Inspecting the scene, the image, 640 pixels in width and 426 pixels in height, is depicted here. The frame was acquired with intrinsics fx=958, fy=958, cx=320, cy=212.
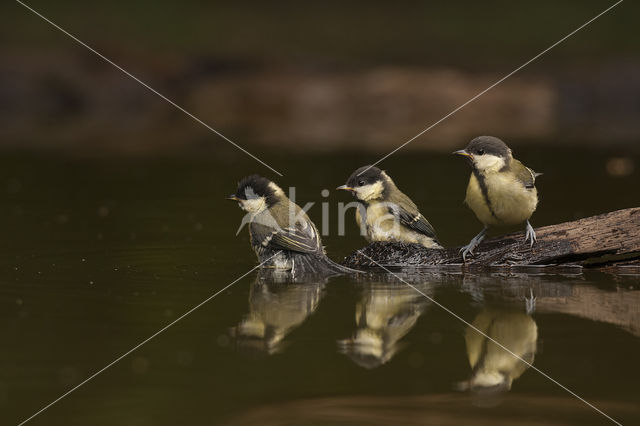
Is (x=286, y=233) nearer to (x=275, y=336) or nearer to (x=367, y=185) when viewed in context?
(x=367, y=185)

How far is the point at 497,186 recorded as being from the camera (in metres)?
6.92

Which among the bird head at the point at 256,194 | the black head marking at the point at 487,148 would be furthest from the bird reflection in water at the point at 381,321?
the bird head at the point at 256,194

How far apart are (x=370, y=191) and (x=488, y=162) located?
42.7 inches

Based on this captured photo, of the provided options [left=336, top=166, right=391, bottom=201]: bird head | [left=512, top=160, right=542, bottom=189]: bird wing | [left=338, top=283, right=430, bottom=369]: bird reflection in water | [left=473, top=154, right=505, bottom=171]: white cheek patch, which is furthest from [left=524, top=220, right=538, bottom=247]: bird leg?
[left=336, top=166, right=391, bottom=201]: bird head

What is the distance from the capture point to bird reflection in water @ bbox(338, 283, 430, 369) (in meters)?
4.98

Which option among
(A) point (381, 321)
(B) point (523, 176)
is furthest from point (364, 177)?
(A) point (381, 321)

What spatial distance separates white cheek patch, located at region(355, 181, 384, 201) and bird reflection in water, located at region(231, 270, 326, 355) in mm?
946

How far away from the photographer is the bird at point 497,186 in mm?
6910

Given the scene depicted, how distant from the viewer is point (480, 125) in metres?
20.2

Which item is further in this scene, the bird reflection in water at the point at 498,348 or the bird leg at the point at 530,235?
the bird leg at the point at 530,235

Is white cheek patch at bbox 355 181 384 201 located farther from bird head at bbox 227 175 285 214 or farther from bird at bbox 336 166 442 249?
bird head at bbox 227 175 285 214

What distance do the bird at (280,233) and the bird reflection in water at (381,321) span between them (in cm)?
56

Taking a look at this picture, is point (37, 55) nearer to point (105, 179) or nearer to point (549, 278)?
point (105, 179)

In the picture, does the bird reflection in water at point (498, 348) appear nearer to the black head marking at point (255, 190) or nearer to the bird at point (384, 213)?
the bird at point (384, 213)
